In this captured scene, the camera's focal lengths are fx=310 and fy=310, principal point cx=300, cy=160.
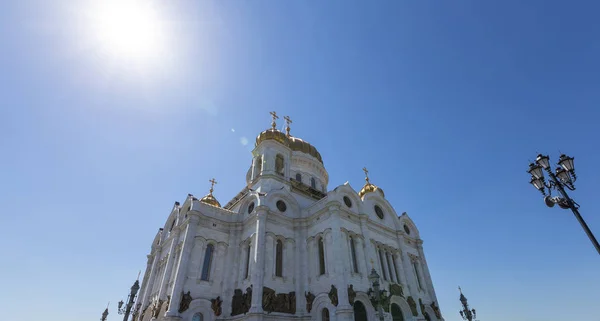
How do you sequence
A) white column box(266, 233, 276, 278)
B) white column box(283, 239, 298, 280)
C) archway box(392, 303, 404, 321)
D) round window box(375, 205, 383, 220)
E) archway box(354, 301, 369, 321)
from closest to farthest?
archway box(354, 301, 369, 321) → white column box(266, 233, 276, 278) → archway box(392, 303, 404, 321) → white column box(283, 239, 298, 280) → round window box(375, 205, 383, 220)

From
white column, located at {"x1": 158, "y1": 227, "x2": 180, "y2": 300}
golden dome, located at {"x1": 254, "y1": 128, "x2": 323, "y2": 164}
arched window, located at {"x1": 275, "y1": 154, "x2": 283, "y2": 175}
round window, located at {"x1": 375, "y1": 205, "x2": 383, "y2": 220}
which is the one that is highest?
golden dome, located at {"x1": 254, "y1": 128, "x2": 323, "y2": 164}

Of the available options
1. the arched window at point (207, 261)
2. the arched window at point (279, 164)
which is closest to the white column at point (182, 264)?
the arched window at point (207, 261)

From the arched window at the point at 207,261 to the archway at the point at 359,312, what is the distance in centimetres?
971

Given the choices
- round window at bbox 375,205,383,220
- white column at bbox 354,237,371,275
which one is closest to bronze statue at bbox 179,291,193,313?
white column at bbox 354,237,371,275

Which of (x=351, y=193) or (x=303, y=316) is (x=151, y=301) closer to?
(x=303, y=316)

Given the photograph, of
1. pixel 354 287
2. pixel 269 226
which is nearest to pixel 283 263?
pixel 269 226

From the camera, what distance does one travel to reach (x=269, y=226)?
21.8 meters

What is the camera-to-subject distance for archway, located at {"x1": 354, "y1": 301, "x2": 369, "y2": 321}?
18.2 metres

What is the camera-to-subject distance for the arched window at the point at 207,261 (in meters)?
20.5

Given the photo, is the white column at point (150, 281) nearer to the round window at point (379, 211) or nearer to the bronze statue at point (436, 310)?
the round window at point (379, 211)

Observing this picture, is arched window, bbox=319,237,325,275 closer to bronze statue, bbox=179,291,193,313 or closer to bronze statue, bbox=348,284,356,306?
bronze statue, bbox=348,284,356,306

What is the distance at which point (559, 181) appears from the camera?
820 cm

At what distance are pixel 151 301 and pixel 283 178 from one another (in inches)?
518

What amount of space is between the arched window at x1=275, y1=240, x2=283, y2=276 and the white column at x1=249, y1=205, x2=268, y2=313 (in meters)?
1.41
